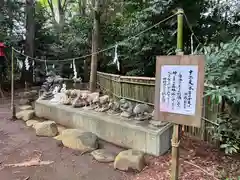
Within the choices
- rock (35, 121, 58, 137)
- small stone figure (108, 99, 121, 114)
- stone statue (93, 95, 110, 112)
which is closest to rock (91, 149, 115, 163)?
small stone figure (108, 99, 121, 114)

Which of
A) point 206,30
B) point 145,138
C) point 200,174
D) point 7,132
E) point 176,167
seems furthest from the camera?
point 206,30

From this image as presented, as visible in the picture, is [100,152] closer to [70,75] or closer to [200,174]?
[200,174]

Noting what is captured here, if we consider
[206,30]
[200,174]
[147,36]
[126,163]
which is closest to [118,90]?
[147,36]

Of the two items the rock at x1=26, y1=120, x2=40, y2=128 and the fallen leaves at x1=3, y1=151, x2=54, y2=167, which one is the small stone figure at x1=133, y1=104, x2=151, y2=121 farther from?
the rock at x1=26, y1=120, x2=40, y2=128

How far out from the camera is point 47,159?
387 cm

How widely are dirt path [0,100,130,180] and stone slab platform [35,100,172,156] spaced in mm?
309

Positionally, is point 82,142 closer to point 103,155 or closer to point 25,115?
point 103,155

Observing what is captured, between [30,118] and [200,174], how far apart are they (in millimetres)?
4877

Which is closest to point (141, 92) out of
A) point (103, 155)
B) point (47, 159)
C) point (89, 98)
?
point (89, 98)

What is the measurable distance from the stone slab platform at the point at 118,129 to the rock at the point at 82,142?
399mm

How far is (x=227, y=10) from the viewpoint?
23.6 feet

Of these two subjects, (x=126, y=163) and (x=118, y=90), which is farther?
(x=118, y=90)

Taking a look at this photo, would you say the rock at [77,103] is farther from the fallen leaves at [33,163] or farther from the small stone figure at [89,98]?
the fallen leaves at [33,163]

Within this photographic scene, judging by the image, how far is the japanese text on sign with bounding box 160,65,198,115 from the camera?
209 centimetres
